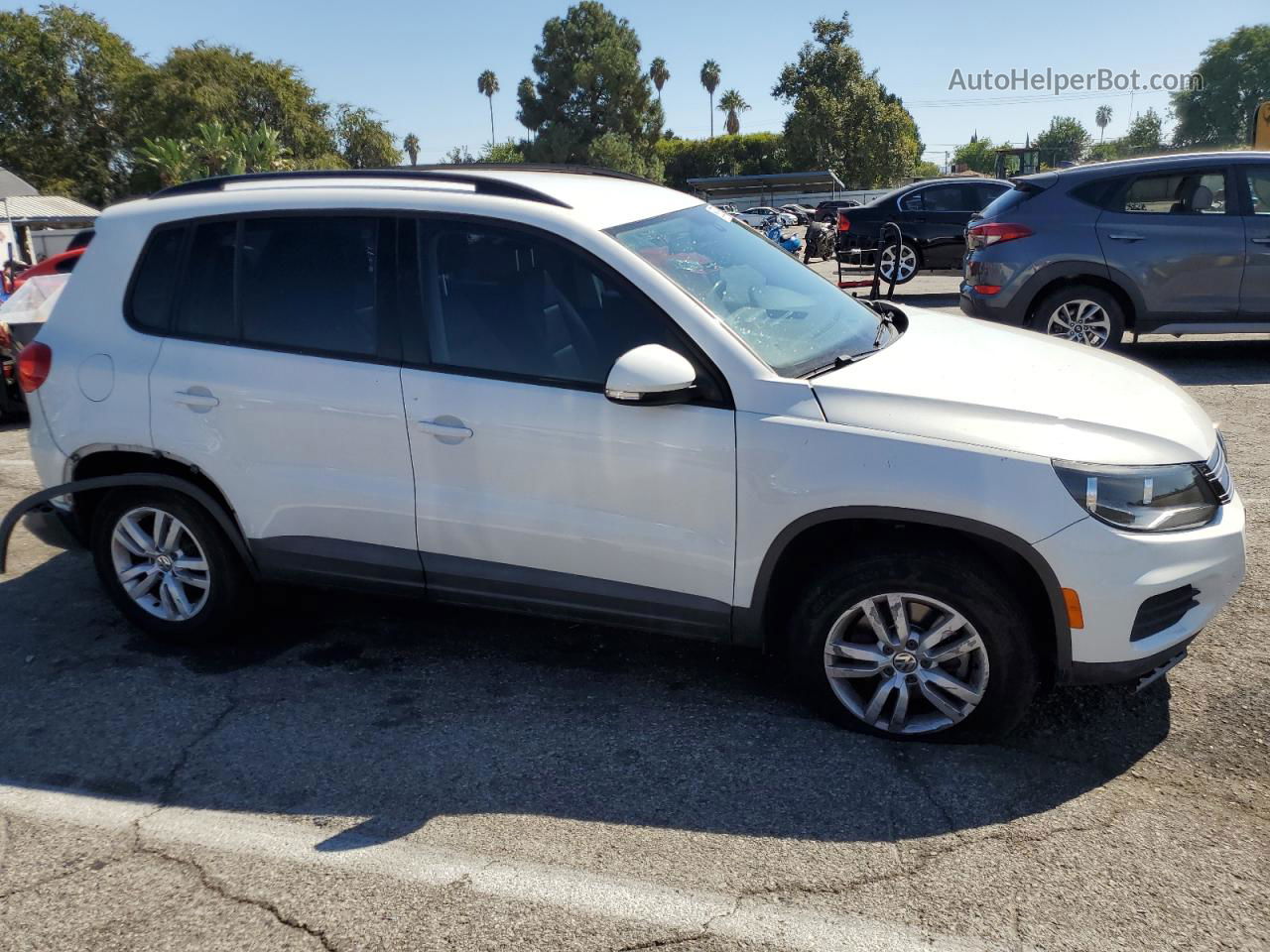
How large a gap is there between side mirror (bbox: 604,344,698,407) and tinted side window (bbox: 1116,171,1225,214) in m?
6.62

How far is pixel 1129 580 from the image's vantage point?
3039 millimetres

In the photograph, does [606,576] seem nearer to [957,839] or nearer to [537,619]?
[537,619]

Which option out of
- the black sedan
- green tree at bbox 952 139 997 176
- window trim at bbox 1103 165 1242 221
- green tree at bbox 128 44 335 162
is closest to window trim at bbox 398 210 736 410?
window trim at bbox 1103 165 1242 221

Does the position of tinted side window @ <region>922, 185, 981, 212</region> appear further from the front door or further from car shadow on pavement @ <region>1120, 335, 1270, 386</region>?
the front door

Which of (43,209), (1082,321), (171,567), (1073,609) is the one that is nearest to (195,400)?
(171,567)

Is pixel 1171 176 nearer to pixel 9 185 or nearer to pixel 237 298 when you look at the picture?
pixel 237 298

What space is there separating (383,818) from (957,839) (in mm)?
1696

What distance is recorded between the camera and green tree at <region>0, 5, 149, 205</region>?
5675cm

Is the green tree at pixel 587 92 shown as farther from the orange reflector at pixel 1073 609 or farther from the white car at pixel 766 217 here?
the orange reflector at pixel 1073 609

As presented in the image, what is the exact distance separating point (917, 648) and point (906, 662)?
0.21ft

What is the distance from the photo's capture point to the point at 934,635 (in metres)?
3.25

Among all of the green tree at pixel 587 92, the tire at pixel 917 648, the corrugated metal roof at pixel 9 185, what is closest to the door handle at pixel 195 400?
the tire at pixel 917 648

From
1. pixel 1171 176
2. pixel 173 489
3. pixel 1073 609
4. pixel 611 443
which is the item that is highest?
pixel 1171 176

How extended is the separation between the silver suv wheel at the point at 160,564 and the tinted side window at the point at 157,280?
0.77 m
